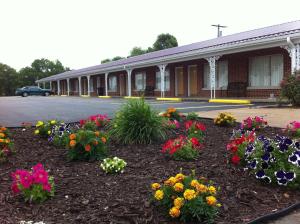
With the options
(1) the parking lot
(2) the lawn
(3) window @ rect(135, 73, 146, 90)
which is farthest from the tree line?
(2) the lawn

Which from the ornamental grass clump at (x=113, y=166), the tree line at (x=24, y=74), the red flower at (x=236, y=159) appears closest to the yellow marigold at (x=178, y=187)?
the ornamental grass clump at (x=113, y=166)

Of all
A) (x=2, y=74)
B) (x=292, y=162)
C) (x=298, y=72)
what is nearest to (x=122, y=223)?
(x=292, y=162)

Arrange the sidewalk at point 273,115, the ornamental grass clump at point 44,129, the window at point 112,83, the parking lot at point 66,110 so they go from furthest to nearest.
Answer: the window at point 112,83 < the parking lot at point 66,110 < the sidewalk at point 273,115 < the ornamental grass clump at point 44,129

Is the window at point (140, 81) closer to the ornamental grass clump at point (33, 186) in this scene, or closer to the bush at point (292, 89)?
the bush at point (292, 89)

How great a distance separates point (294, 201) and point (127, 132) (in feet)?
9.99

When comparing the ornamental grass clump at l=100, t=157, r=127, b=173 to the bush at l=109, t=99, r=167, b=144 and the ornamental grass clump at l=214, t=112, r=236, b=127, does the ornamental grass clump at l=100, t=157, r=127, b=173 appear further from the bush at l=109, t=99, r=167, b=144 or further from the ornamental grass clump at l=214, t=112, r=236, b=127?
the ornamental grass clump at l=214, t=112, r=236, b=127

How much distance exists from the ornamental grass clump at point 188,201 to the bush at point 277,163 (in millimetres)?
1066

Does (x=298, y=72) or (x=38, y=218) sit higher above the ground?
(x=298, y=72)

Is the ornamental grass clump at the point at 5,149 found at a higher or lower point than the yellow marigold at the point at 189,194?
higher

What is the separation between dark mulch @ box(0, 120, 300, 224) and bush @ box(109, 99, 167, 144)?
0.27 meters

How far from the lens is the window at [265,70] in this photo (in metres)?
19.1

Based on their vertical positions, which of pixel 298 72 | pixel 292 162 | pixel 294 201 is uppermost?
pixel 298 72

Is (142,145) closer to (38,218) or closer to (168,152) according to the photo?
(168,152)

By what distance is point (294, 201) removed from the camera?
3844 mm
